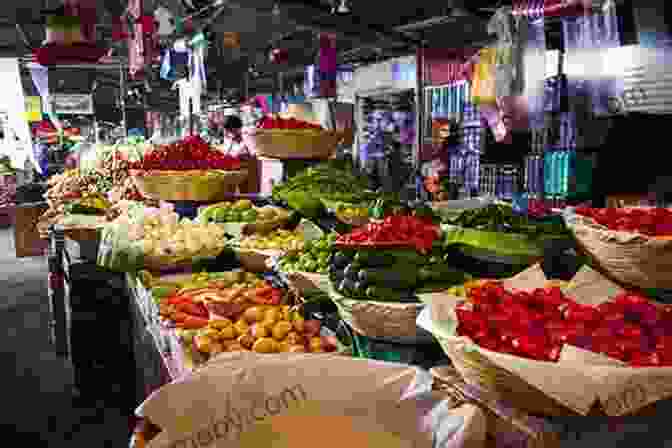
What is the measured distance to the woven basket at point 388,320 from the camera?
172cm

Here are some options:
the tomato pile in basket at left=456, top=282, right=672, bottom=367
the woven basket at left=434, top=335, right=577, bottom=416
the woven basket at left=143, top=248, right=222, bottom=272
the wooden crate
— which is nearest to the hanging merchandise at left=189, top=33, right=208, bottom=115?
the woven basket at left=143, top=248, right=222, bottom=272

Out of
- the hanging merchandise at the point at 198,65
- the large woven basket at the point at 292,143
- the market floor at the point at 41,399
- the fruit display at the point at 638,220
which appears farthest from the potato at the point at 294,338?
the hanging merchandise at the point at 198,65

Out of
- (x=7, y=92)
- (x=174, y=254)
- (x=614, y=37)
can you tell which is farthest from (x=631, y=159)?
(x=7, y=92)

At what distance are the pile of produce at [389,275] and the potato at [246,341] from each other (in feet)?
1.15

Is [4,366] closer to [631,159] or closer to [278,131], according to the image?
[278,131]

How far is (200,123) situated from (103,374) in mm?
7966

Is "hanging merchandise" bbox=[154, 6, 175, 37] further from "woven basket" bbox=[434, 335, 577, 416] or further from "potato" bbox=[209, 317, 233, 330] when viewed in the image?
"woven basket" bbox=[434, 335, 577, 416]

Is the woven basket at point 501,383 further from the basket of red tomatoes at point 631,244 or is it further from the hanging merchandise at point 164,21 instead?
the hanging merchandise at point 164,21

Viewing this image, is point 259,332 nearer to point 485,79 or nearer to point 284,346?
point 284,346

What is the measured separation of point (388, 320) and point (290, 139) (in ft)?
9.09

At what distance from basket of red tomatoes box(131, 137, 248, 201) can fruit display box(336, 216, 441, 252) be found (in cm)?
232

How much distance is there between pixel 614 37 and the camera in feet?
16.0

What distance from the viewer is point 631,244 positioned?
6.91ft

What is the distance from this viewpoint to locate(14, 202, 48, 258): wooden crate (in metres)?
10.7
